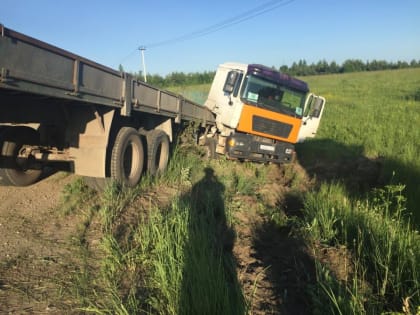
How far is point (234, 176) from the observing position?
8.24m

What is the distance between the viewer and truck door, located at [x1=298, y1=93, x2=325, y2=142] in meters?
10.1

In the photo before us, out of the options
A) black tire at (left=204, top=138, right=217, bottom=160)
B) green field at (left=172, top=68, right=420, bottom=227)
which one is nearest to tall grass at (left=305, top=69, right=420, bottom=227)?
green field at (left=172, top=68, right=420, bottom=227)

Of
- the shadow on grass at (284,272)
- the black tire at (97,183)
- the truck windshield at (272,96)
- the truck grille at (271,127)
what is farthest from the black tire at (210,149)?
the shadow on grass at (284,272)

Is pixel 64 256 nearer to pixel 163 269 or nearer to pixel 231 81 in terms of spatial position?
pixel 163 269

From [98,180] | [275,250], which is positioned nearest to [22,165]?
[98,180]

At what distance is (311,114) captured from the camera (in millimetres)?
10188

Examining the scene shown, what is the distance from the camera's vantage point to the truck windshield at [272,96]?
30.1 ft

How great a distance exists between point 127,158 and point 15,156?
1.73m

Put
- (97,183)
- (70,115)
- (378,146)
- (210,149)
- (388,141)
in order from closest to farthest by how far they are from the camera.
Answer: (70,115), (97,183), (210,149), (378,146), (388,141)

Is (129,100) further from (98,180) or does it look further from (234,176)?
(234,176)

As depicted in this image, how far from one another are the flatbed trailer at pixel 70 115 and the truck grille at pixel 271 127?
3.04m

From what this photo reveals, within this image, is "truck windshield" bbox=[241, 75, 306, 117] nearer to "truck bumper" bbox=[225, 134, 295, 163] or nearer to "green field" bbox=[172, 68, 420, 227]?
"truck bumper" bbox=[225, 134, 295, 163]

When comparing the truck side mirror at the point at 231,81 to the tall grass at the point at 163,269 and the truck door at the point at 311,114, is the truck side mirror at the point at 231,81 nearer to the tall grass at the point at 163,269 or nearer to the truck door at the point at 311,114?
the truck door at the point at 311,114

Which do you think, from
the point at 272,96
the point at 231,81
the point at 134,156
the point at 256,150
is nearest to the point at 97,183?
the point at 134,156
